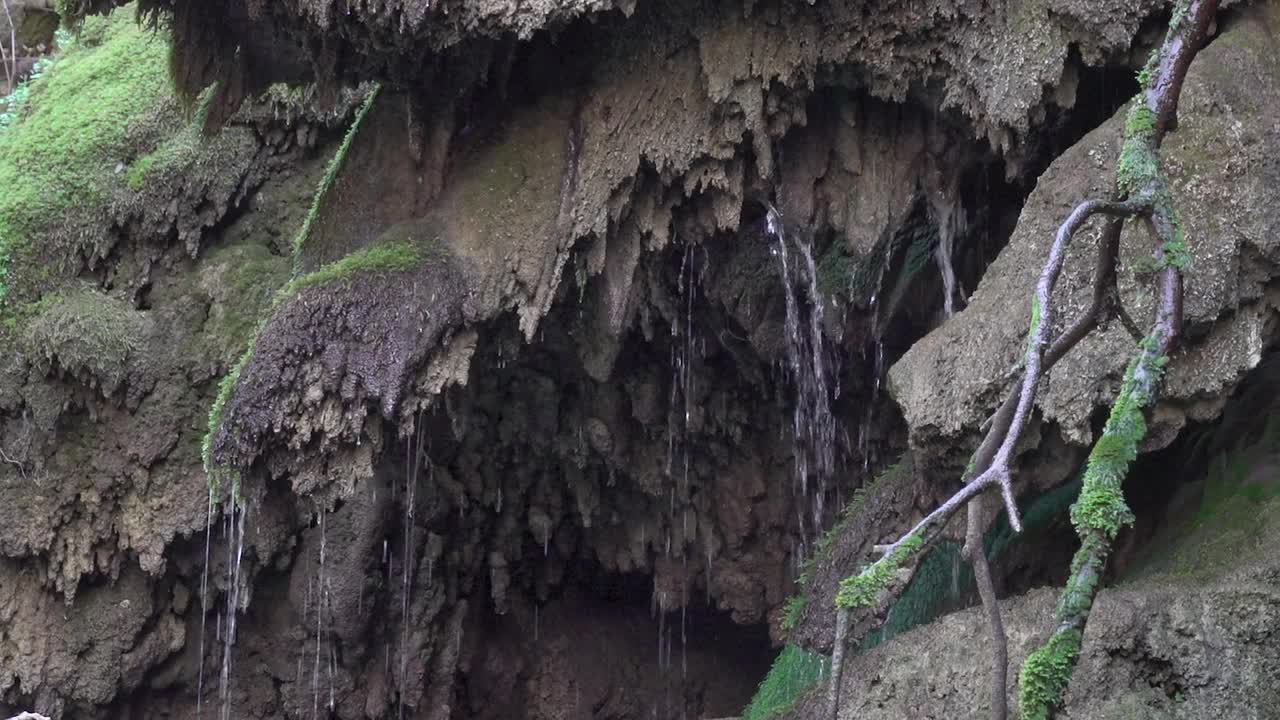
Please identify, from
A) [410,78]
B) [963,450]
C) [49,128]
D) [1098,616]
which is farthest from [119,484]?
[1098,616]

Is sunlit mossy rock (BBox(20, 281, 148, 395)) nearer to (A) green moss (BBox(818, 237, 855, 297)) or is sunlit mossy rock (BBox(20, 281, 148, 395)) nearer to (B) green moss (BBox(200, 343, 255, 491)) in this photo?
(B) green moss (BBox(200, 343, 255, 491))

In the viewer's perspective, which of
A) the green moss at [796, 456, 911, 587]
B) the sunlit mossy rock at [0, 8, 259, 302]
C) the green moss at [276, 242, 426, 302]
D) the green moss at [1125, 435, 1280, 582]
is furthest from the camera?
the sunlit mossy rock at [0, 8, 259, 302]

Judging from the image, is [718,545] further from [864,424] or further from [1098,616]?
[1098,616]

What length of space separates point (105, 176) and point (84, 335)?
4.52 ft

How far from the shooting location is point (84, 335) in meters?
8.88

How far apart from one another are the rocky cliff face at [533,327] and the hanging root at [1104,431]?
1756 millimetres

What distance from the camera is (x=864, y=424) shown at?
8930mm

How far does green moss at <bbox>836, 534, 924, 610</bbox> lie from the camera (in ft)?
10.7

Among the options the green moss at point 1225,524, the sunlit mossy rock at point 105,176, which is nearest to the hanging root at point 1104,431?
the green moss at point 1225,524

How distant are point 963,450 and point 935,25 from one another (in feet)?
6.72

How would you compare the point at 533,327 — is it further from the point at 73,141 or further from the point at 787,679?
the point at 73,141

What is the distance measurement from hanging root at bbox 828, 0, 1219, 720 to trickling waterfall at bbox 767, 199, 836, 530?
12.1ft

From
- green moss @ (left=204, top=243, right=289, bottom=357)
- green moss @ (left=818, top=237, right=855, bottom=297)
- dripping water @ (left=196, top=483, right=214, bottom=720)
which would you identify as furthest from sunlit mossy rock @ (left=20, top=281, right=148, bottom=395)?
green moss @ (left=818, top=237, right=855, bottom=297)

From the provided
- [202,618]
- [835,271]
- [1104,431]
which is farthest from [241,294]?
[1104,431]
